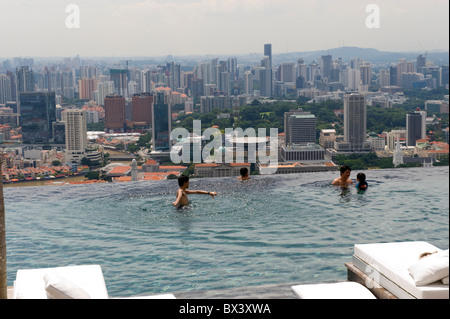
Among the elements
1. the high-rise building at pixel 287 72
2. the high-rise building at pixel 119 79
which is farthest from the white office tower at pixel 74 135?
the high-rise building at pixel 287 72

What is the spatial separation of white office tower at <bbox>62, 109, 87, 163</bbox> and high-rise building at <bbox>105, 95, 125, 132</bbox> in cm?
149

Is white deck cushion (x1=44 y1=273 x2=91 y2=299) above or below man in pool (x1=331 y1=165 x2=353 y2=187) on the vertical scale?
above

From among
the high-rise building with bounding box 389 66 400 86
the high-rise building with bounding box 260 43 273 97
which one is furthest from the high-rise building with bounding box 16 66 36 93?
the high-rise building with bounding box 389 66 400 86

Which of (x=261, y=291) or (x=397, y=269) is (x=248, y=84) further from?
(x=397, y=269)

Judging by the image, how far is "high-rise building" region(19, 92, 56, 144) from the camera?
53.2 ft

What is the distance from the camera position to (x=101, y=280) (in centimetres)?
215

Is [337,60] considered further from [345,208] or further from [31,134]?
[345,208]

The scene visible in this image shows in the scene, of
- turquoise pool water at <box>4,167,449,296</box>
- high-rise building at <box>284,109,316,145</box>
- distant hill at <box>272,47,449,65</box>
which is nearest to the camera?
turquoise pool water at <box>4,167,449,296</box>

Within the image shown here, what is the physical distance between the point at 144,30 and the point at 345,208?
549 inches

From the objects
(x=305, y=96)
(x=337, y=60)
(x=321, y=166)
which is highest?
(x=337, y=60)

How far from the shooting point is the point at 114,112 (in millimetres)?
19172

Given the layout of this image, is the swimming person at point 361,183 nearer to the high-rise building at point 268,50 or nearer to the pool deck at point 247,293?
the pool deck at point 247,293

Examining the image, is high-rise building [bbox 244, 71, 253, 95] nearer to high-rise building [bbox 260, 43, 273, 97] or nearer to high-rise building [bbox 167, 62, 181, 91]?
high-rise building [bbox 260, 43, 273, 97]

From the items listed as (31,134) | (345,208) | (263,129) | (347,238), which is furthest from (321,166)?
(347,238)
